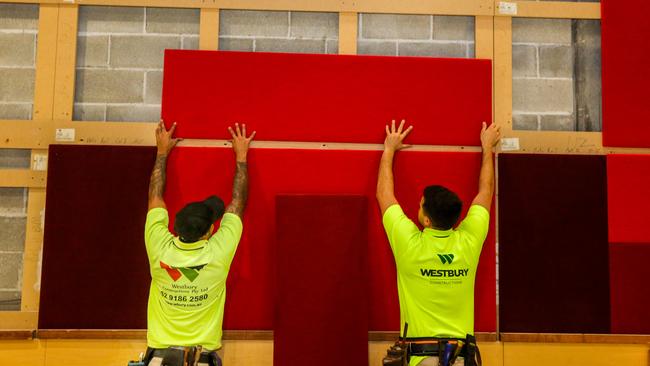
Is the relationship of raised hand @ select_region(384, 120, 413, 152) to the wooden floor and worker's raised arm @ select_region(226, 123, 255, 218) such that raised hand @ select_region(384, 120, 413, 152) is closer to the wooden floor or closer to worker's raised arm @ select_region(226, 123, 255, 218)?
worker's raised arm @ select_region(226, 123, 255, 218)

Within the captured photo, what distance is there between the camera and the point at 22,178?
275 cm

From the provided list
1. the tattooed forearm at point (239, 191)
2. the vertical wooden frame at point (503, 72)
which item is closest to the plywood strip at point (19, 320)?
the tattooed forearm at point (239, 191)

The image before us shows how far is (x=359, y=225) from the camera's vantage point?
2623 mm

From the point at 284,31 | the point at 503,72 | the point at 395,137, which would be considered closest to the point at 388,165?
the point at 395,137

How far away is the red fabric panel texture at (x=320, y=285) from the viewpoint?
256cm

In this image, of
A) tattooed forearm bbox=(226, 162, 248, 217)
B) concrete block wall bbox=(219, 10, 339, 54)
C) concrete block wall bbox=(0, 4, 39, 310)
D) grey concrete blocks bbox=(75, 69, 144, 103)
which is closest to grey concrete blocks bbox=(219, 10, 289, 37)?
concrete block wall bbox=(219, 10, 339, 54)

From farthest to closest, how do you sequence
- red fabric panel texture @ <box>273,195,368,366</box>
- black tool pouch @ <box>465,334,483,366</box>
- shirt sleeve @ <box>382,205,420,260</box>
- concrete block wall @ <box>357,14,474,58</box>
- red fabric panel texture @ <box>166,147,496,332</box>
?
concrete block wall @ <box>357,14,474,58</box> < red fabric panel texture @ <box>166,147,496,332</box> < red fabric panel texture @ <box>273,195,368,366</box> < shirt sleeve @ <box>382,205,420,260</box> < black tool pouch @ <box>465,334,483,366</box>

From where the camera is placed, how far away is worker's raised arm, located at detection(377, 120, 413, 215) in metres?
2.61

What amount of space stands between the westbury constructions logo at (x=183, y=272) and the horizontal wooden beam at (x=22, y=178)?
3.72 feet

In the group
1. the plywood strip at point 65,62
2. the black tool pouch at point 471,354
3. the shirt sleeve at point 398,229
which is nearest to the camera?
the black tool pouch at point 471,354

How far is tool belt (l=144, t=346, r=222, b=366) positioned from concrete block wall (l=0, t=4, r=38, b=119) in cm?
168

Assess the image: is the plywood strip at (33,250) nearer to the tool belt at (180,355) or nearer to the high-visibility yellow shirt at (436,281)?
the tool belt at (180,355)

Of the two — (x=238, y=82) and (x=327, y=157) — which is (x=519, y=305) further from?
(x=238, y=82)

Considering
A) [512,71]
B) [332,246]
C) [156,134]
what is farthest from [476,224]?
[156,134]
